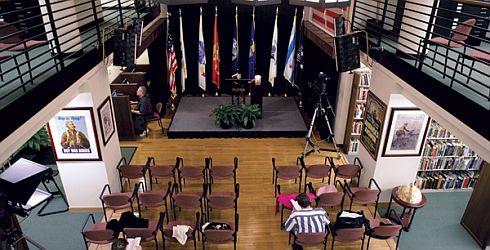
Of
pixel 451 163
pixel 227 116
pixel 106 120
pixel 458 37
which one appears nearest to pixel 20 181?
pixel 106 120

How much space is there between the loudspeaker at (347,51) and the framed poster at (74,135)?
4231mm

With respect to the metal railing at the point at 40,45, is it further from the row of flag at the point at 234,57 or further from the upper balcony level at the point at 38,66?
the row of flag at the point at 234,57

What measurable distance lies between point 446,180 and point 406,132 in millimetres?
1914

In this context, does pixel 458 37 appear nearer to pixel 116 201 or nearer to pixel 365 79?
pixel 365 79

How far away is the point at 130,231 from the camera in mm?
5188

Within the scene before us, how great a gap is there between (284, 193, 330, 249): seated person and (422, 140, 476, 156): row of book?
3242mm

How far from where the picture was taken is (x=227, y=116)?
9.30 metres

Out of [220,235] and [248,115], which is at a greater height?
[248,115]

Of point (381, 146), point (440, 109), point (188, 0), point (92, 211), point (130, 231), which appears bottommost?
point (92, 211)

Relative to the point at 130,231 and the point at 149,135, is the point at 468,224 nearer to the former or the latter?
the point at 130,231

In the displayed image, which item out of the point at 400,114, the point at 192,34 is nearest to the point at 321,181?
the point at 400,114

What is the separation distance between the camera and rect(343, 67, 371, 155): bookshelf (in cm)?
764

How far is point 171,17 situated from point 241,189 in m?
5.87

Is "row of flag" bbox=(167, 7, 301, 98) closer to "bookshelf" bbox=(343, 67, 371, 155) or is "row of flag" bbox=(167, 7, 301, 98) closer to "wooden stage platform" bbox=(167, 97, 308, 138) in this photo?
"wooden stage platform" bbox=(167, 97, 308, 138)
